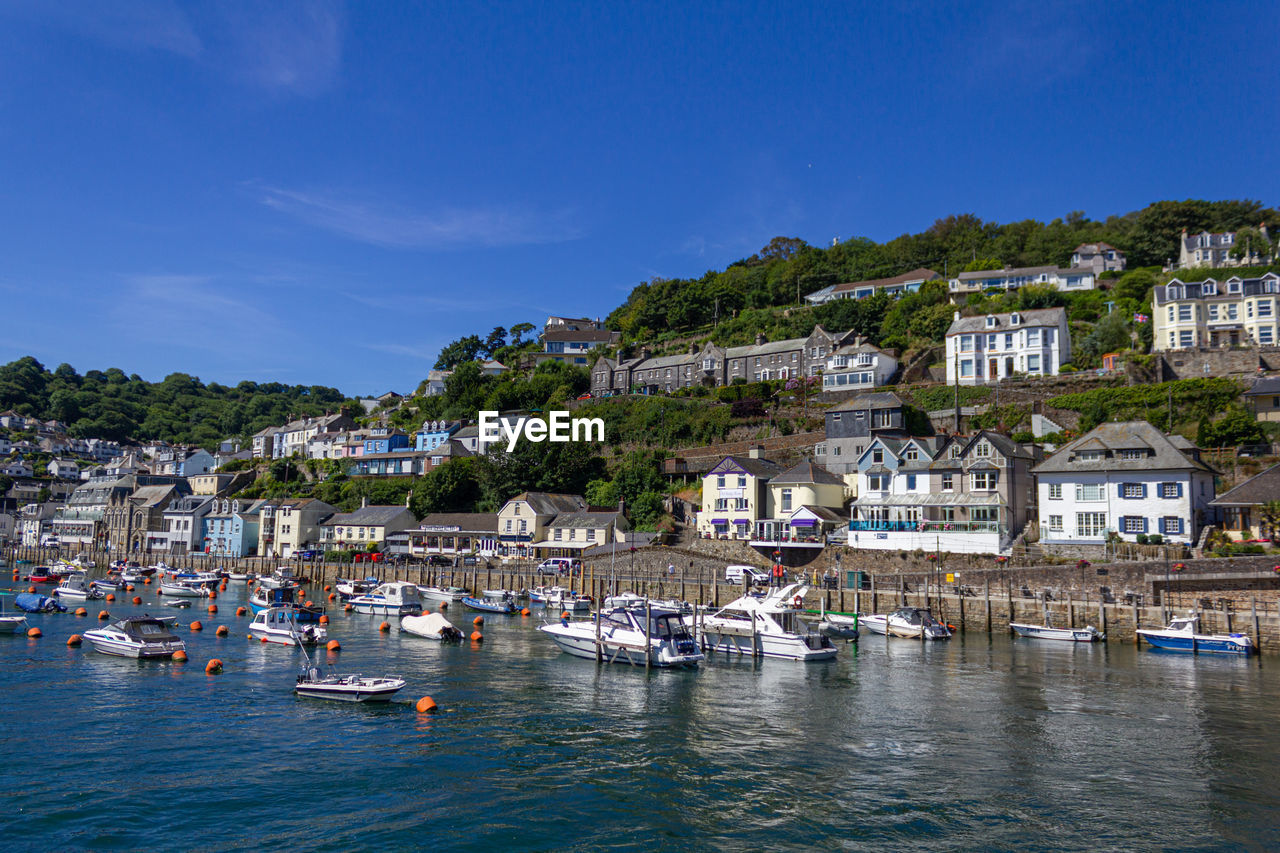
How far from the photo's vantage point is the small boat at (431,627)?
1821 inches

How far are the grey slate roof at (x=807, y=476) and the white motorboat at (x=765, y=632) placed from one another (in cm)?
2269

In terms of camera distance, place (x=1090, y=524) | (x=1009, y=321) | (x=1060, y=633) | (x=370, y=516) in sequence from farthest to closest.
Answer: (x=370, y=516)
(x=1009, y=321)
(x=1090, y=524)
(x=1060, y=633)

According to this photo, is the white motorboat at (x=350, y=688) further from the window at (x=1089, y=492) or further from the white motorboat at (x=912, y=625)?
the window at (x=1089, y=492)

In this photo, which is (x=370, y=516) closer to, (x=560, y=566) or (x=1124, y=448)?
(x=560, y=566)

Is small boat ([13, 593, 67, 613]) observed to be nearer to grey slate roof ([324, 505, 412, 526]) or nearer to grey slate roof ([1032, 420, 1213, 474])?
grey slate roof ([324, 505, 412, 526])

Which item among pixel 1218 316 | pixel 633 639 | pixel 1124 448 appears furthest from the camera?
pixel 1218 316

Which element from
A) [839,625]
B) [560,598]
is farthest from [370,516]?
[839,625]

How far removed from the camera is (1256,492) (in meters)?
48.2

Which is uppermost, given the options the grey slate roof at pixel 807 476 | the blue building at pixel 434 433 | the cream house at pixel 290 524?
the blue building at pixel 434 433

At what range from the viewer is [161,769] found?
73.1 feet

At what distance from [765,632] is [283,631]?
2556 cm

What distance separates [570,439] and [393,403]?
77937 mm

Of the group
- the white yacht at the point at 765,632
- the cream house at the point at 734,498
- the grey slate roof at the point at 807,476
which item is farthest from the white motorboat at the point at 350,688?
the grey slate roof at the point at 807,476

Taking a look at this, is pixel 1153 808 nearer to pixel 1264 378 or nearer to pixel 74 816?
pixel 74 816
